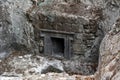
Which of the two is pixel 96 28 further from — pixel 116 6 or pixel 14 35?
pixel 14 35

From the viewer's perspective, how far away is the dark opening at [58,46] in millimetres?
7688

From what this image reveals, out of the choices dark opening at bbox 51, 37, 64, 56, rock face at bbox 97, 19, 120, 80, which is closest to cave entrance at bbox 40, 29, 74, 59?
dark opening at bbox 51, 37, 64, 56

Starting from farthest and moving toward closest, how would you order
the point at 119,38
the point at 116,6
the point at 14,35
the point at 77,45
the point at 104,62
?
the point at 14,35
the point at 77,45
the point at 116,6
the point at 119,38
the point at 104,62

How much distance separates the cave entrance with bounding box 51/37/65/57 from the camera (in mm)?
7690

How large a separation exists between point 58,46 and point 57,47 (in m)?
0.04

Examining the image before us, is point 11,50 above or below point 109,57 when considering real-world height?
below

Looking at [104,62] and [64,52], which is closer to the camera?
[104,62]

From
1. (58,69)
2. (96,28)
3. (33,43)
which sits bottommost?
(58,69)

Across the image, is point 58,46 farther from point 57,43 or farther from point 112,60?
point 112,60

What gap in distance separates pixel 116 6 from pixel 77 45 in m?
1.47

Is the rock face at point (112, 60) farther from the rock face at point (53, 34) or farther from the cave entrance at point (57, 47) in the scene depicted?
the cave entrance at point (57, 47)

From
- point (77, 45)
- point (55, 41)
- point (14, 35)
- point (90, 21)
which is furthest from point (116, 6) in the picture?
point (14, 35)

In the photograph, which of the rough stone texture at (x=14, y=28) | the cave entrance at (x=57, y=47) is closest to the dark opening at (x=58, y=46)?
the cave entrance at (x=57, y=47)

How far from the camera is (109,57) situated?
12.8 feet
